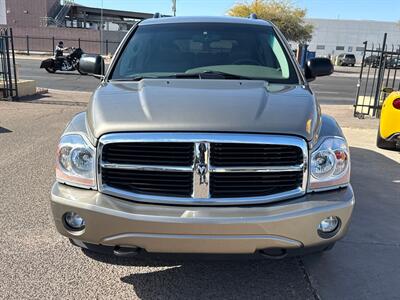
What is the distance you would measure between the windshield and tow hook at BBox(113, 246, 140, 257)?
1675 millimetres

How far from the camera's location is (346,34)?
81.5m

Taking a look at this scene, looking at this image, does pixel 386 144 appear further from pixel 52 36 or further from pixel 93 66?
pixel 52 36

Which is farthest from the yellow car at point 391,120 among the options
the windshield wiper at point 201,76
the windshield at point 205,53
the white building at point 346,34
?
the white building at point 346,34

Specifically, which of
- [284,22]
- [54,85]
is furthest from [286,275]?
[284,22]

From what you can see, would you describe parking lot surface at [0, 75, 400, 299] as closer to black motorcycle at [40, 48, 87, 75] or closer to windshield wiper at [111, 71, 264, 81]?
windshield wiper at [111, 71, 264, 81]

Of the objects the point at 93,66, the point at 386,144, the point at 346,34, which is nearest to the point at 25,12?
→ the point at 346,34

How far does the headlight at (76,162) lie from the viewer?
2.84 meters

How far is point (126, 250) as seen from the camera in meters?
2.82

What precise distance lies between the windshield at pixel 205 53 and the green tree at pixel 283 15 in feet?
151

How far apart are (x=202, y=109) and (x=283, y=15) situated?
5044cm

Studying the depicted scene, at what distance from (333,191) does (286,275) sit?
2.93ft

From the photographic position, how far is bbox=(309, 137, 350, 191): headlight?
9.45 ft

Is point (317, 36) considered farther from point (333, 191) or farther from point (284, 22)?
point (333, 191)

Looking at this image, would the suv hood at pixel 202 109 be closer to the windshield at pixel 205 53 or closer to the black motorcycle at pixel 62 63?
the windshield at pixel 205 53
